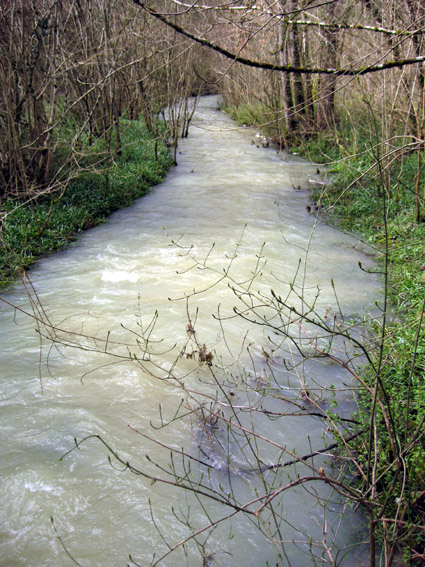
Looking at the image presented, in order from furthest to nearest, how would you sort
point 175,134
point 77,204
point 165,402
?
point 175,134 → point 77,204 → point 165,402

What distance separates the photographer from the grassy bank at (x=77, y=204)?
6.62 metres

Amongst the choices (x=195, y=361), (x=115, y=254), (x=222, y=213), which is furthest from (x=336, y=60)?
(x=195, y=361)

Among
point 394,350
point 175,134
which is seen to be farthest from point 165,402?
point 175,134

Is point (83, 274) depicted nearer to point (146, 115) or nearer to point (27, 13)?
point (27, 13)

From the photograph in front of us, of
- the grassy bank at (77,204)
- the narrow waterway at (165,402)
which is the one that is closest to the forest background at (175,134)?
the grassy bank at (77,204)

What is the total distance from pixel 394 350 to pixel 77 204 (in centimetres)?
608

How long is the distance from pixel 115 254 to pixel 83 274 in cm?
70

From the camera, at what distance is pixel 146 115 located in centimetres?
1238

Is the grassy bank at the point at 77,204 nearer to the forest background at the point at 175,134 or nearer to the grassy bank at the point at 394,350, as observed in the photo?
the forest background at the point at 175,134

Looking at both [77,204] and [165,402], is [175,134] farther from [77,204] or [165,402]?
[165,402]

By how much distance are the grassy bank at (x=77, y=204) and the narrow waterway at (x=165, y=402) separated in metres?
0.30

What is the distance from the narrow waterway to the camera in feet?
8.95

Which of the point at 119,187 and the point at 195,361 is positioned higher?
the point at 119,187

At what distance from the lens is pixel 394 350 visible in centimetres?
350
